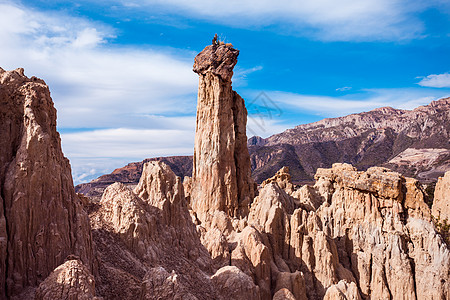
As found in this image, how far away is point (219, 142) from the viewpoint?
149 ft

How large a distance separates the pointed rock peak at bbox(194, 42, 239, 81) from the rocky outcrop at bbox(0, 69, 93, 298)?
34211mm

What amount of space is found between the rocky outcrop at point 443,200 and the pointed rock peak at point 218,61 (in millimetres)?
23992

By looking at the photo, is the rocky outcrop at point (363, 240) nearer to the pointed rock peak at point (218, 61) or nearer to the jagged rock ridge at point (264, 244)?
the jagged rock ridge at point (264, 244)

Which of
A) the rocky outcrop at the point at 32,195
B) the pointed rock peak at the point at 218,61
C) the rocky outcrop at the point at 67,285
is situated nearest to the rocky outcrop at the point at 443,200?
the pointed rock peak at the point at 218,61

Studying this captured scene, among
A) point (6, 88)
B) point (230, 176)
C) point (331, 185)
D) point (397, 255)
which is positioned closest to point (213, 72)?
point (230, 176)

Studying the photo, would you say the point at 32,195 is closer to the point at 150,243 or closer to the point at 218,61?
the point at 150,243

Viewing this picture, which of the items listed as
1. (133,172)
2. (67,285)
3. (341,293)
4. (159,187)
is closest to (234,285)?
(159,187)

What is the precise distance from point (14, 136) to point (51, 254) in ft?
11.7

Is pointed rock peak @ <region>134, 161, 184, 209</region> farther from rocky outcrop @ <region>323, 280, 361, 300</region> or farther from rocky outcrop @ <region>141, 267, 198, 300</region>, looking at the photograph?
rocky outcrop @ <region>323, 280, 361, 300</region>

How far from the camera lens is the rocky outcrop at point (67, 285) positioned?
1007cm

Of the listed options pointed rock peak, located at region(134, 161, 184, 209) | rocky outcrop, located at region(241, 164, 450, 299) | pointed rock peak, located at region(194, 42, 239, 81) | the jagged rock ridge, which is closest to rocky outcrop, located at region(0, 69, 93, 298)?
the jagged rock ridge

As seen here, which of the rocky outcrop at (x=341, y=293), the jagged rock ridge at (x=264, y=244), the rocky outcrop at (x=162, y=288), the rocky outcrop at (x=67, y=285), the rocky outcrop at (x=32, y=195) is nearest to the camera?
the rocky outcrop at (x=67, y=285)

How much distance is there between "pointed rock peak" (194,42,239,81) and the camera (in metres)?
46.1

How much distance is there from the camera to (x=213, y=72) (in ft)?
151
